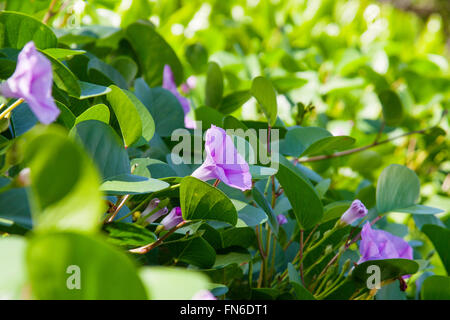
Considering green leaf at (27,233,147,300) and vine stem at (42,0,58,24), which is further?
vine stem at (42,0,58,24)

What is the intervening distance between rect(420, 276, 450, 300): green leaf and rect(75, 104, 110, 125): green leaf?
485 mm

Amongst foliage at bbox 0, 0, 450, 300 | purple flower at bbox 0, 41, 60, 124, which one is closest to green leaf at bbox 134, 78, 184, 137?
foliage at bbox 0, 0, 450, 300

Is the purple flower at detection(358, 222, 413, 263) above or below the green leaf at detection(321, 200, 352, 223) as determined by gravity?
below

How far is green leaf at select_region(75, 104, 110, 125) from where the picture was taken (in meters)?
0.48

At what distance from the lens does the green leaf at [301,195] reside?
0.58 meters

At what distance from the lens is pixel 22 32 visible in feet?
→ 1.99

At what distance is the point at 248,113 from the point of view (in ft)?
3.62

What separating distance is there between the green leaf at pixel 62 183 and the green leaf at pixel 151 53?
1.96 ft

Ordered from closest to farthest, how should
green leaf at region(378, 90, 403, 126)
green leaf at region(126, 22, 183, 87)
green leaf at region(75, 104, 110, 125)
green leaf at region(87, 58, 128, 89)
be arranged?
1. green leaf at region(75, 104, 110, 125)
2. green leaf at region(87, 58, 128, 89)
3. green leaf at region(126, 22, 183, 87)
4. green leaf at region(378, 90, 403, 126)

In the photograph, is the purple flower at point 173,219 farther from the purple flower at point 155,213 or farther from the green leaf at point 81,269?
the green leaf at point 81,269

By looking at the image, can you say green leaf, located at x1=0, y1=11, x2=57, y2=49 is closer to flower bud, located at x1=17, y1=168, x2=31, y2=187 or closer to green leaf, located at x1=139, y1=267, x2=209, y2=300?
flower bud, located at x1=17, y1=168, x2=31, y2=187

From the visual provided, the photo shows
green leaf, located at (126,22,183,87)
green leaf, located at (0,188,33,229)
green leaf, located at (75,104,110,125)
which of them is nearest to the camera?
green leaf, located at (0,188,33,229)

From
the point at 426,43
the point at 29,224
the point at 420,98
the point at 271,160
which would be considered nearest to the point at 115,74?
the point at 271,160
